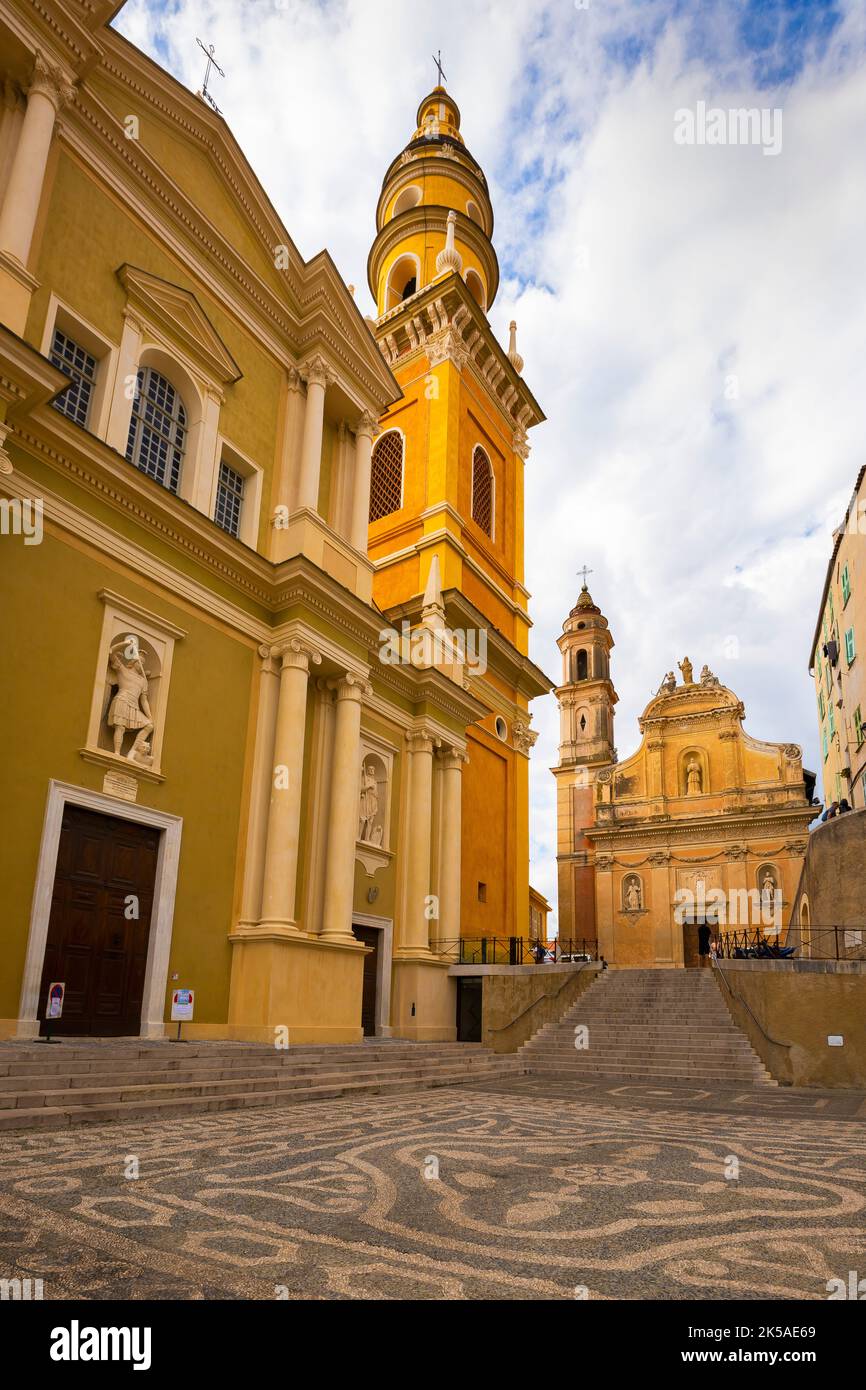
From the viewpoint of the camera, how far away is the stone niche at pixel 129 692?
12.7m

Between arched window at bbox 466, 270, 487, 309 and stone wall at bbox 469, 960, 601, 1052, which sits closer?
stone wall at bbox 469, 960, 601, 1052

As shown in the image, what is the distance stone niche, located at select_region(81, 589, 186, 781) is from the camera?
41.7 feet

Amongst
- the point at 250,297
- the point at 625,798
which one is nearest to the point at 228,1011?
the point at 250,297

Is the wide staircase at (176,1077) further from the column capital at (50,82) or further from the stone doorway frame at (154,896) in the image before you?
the column capital at (50,82)

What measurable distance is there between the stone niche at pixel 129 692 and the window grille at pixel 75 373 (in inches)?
122

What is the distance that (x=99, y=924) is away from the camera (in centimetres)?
1224

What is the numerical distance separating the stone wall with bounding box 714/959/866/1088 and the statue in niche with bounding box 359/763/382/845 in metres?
8.34

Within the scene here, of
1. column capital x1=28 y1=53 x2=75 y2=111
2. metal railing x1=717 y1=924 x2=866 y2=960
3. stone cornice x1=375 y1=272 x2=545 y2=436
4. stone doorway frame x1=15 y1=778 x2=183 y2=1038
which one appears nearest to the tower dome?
stone cornice x1=375 y1=272 x2=545 y2=436

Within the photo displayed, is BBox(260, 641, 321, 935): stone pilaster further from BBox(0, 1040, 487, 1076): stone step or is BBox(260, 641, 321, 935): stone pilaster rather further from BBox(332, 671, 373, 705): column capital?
BBox(0, 1040, 487, 1076): stone step

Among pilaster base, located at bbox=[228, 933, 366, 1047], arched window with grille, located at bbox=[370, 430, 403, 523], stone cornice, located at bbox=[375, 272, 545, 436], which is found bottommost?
pilaster base, located at bbox=[228, 933, 366, 1047]

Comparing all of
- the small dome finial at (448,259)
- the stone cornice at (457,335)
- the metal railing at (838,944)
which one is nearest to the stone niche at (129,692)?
the metal railing at (838,944)

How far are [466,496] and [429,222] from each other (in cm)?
1174

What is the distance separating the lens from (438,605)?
24000mm
